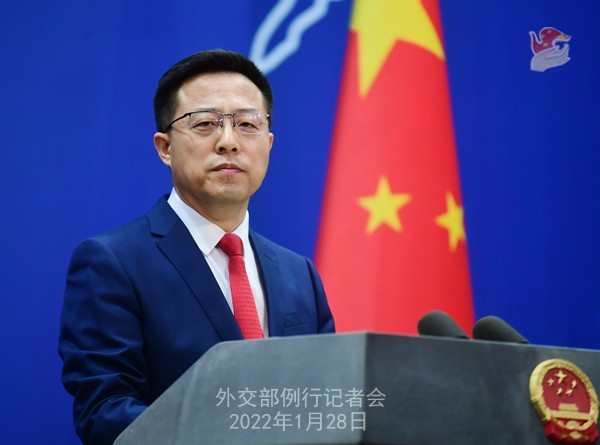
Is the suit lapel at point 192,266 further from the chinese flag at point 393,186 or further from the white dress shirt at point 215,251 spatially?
the chinese flag at point 393,186

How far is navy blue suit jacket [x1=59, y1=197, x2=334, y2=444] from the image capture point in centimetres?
150

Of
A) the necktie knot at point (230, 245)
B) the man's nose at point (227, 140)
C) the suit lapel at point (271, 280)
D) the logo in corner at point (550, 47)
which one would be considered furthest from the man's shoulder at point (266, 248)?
the logo in corner at point (550, 47)

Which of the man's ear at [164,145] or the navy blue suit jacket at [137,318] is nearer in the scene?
the navy blue suit jacket at [137,318]

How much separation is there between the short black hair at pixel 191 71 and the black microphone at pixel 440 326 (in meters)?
1.00

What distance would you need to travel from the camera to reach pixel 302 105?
2.72 meters

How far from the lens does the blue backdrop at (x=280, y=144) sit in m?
2.26

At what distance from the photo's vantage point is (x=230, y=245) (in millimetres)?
1880

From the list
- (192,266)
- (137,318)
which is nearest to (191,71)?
(192,266)

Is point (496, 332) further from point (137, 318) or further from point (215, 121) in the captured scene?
point (215, 121)

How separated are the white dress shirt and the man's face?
0.04m

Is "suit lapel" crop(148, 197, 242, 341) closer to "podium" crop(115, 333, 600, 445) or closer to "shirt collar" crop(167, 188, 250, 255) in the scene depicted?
"shirt collar" crop(167, 188, 250, 255)

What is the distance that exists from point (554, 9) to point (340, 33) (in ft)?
2.25

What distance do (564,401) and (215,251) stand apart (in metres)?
0.97

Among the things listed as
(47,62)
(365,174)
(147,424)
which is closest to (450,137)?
(365,174)
